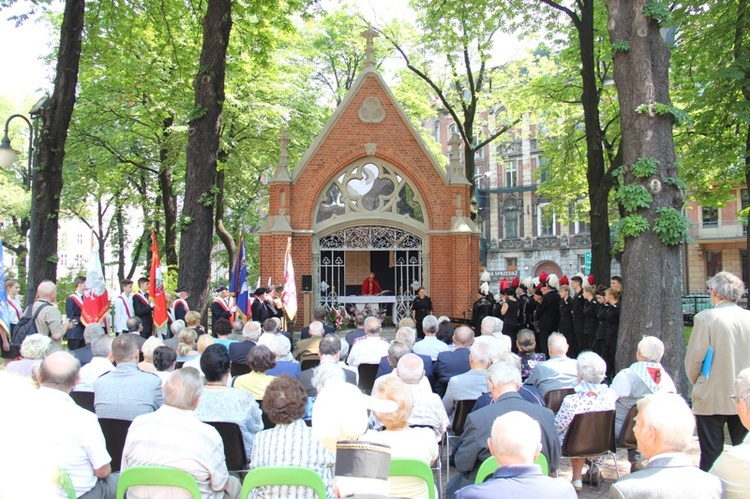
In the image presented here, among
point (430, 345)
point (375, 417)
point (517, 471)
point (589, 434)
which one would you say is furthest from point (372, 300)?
point (517, 471)

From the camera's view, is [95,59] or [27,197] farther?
[27,197]

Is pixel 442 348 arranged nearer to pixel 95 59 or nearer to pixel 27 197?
pixel 95 59

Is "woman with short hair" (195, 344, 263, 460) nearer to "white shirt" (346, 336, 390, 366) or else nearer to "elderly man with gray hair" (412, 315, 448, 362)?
"white shirt" (346, 336, 390, 366)

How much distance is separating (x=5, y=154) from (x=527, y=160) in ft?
136

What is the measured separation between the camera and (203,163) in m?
12.6

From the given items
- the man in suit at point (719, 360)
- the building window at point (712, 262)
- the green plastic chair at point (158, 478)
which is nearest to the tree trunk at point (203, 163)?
the green plastic chair at point (158, 478)

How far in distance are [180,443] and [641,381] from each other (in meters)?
4.26

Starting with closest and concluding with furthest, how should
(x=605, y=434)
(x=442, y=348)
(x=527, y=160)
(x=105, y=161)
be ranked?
(x=605, y=434), (x=442, y=348), (x=105, y=161), (x=527, y=160)

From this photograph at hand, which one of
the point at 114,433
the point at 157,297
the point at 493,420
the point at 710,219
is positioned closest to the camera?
the point at 493,420

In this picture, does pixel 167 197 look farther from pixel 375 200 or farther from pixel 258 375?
pixel 258 375

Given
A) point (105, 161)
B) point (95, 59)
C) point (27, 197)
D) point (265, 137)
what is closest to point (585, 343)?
point (95, 59)

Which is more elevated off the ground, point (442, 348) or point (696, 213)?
point (696, 213)

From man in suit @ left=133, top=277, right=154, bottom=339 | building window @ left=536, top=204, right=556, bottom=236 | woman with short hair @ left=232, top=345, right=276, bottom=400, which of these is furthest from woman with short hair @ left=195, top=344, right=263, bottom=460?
building window @ left=536, top=204, right=556, bottom=236

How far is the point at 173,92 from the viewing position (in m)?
17.1
